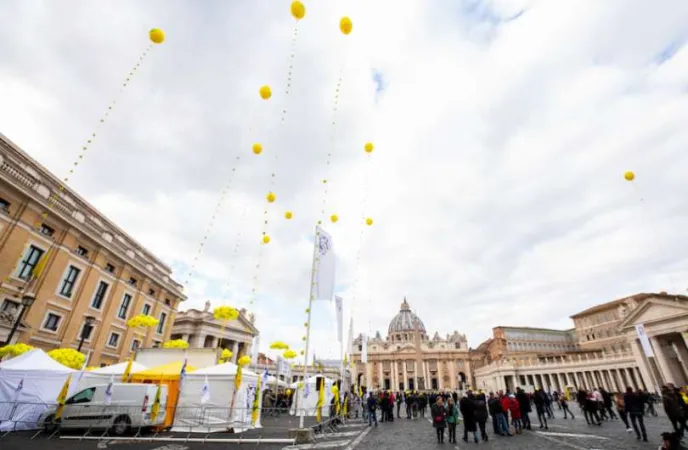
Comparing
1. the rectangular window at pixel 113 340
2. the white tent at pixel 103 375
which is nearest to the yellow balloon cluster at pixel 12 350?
the white tent at pixel 103 375

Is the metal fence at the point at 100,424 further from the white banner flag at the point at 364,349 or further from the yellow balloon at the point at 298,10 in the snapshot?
the white banner flag at the point at 364,349

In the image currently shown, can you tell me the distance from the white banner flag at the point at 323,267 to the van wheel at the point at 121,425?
8.99 meters

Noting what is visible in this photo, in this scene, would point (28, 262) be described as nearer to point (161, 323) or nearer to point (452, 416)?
point (161, 323)

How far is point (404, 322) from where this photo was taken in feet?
430

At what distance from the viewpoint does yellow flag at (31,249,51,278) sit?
21.0m

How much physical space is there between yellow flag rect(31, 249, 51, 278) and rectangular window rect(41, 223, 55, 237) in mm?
1488

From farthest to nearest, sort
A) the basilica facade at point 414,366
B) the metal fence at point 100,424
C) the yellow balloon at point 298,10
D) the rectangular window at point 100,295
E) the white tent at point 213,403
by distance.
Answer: the basilica facade at point 414,366 < the rectangular window at point 100,295 < the white tent at point 213,403 < the metal fence at point 100,424 < the yellow balloon at point 298,10

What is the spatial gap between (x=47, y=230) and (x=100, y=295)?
7846 mm

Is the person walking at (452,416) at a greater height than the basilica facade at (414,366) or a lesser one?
lesser

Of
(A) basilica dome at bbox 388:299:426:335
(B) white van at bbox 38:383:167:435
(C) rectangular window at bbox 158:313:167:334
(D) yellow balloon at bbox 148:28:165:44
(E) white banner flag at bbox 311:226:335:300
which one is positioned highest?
(A) basilica dome at bbox 388:299:426:335

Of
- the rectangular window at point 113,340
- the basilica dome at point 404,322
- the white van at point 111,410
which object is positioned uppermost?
the basilica dome at point 404,322

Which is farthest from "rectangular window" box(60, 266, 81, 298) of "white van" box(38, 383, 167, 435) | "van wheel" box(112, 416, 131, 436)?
"van wheel" box(112, 416, 131, 436)

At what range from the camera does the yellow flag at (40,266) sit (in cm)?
2105

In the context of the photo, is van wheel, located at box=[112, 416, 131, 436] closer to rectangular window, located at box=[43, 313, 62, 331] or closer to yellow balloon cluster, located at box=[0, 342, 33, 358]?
yellow balloon cluster, located at box=[0, 342, 33, 358]
